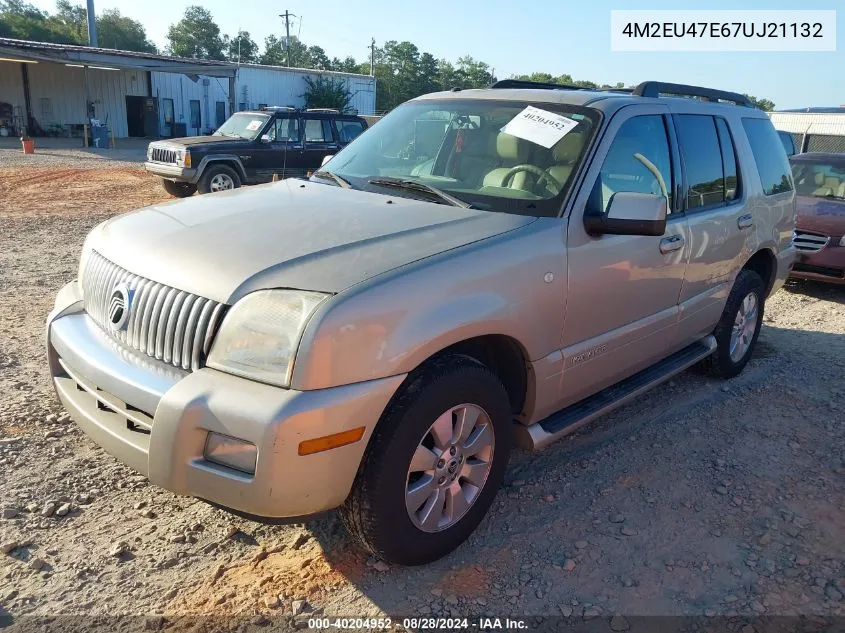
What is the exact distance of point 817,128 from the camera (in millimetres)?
21156

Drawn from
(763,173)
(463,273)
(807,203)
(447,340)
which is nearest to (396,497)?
(447,340)

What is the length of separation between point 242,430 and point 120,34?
87.8 m

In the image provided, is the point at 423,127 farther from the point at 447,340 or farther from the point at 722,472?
the point at 722,472

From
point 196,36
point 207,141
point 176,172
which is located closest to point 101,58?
point 207,141

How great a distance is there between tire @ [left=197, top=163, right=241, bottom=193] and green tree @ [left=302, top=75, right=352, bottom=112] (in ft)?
89.6

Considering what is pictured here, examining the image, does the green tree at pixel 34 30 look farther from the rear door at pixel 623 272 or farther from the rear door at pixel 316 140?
the rear door at pixel 623 272

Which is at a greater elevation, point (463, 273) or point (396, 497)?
point (463, 273)

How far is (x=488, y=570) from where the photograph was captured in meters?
2.85

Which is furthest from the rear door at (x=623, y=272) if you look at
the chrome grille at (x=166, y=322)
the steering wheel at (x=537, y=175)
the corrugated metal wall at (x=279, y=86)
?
the corrugated metal wall at (x=279, y=86)

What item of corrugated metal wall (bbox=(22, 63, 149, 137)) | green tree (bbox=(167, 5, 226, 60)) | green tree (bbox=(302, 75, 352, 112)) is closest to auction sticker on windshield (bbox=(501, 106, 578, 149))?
corrugated metal wall (bbox=(22, 63, 149, 137))

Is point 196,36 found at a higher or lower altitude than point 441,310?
higher

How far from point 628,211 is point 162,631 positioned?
2.48 m

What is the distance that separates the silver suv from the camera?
2307mm

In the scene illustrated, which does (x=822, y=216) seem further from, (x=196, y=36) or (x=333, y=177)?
(x=196, y=36)
